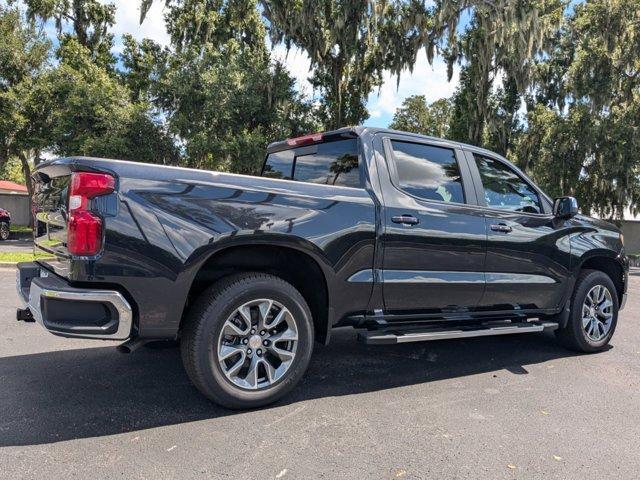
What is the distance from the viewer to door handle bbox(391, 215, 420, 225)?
3795 millimetres

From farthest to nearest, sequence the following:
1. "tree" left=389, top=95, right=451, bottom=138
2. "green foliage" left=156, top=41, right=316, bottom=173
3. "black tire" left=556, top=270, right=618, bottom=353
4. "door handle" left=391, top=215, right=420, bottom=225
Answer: "tree" left=389, top=95, right=451, bottom=138 < "green foliage" left=156, top=41, right=316, bottom=173 < "black tire" left=556, top=270, right=618, bottom=353 < "door handle" left=391, top=215, right=420, bottom=225

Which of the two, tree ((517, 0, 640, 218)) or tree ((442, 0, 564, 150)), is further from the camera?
tree ((517, 0, 640, 218))

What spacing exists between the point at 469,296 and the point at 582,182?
2184 cm

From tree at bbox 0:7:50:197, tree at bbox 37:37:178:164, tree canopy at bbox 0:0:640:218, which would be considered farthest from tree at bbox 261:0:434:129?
tree at bbox 0:7:50:197

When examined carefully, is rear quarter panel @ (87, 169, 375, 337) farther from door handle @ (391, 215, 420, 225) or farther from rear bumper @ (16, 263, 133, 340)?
door handle @ (391, 215, 420, 225)

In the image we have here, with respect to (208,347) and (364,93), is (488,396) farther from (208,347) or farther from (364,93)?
(364,93)

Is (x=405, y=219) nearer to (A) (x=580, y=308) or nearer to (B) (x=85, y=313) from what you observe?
(B) (x=85, y=313)

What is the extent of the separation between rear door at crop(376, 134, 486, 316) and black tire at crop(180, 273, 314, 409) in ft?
2.47

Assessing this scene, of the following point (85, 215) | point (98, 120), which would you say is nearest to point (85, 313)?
point (85, 215)

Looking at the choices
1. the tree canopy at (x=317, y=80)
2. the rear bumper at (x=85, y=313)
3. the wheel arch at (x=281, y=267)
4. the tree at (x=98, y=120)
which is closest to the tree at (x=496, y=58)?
the tree canopy at (x=317, y=80)

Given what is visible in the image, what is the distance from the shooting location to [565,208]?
190 inches

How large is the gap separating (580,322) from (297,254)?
321 centimetres

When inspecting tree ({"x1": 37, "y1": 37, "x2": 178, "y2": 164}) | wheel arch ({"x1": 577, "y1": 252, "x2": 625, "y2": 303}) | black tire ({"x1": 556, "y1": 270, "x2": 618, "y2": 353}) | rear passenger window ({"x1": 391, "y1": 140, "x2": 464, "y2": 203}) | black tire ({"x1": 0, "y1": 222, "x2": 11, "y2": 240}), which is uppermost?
tree ({"x1": 37, "y1": 37, "x2": 178, "y2": 164})

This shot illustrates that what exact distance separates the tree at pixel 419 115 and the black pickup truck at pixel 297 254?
32.4 meters
